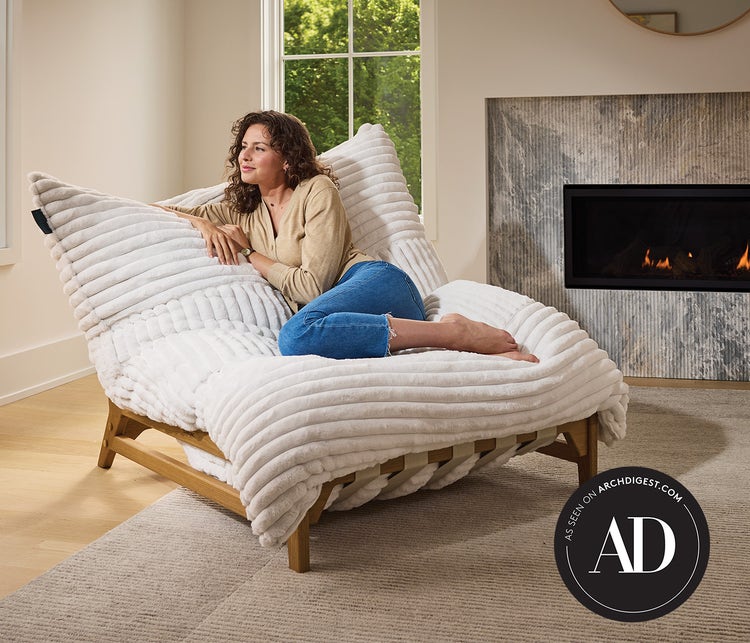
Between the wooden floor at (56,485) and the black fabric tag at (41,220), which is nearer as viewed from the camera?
the wooden floor at (56,485)

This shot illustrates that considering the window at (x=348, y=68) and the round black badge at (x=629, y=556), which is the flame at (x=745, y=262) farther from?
the round black badge at (x=629, y=556)

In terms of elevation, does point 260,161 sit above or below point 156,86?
below

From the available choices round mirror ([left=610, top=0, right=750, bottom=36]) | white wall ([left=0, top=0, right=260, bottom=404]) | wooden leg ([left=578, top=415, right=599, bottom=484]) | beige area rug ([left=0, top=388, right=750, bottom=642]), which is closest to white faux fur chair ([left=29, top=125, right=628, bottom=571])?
wooden leg ([left=578, top=415, right=599, bottom=484])

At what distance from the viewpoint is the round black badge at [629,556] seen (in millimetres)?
1636

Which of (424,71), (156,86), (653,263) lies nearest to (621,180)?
(653,263)

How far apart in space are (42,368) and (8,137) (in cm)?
101

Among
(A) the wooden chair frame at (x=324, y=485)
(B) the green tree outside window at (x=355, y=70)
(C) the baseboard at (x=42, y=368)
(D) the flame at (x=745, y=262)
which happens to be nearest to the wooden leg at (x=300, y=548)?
(A) the wooden chair frame at (x=324, y=485)

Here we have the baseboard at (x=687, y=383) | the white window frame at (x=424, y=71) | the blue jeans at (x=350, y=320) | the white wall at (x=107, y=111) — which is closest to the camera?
the blue jeans at (x=350, y=320)

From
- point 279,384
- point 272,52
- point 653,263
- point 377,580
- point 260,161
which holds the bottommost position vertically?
point 377,580

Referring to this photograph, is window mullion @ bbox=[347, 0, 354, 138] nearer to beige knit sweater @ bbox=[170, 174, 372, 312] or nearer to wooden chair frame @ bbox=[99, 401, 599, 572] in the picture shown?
beige knit sweater @ bbox=[170, 174, 372, 312]

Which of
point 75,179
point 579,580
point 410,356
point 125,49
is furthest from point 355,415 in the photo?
point 125,49

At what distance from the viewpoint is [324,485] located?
1833 millimetres

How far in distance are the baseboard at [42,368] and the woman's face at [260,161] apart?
152 centimetres

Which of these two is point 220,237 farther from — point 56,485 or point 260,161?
point 56,485
